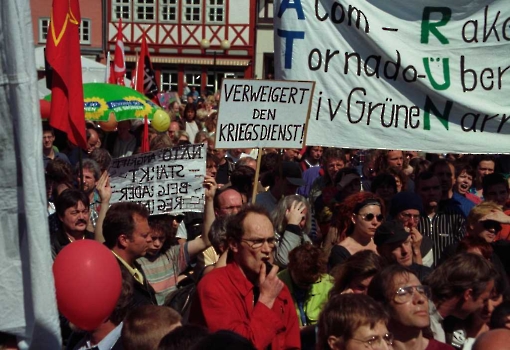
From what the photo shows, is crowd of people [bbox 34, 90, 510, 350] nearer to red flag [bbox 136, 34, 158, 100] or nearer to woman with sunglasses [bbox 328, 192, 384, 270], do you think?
woman with sunglasses [bbox 328, 192, 384, 270]

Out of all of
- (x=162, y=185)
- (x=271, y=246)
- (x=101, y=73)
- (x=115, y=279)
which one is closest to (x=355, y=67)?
(x=162, y=185)

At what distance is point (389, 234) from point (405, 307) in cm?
164

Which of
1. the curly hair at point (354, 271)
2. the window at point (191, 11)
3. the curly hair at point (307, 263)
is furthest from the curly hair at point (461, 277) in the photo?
the window at point (191, 11)

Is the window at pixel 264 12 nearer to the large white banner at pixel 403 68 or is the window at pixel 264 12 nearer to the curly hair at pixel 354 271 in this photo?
the large white banner at pixel 403 68

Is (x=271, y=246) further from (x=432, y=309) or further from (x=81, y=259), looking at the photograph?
(x=81, y=259)

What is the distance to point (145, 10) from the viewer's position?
48.4m

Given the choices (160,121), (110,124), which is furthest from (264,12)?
(110,124)

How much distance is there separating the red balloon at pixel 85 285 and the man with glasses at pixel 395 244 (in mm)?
2605

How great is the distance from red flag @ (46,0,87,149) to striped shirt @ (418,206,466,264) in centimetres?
254

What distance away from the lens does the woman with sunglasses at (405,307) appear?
4.30 m

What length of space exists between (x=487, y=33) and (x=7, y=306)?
540cm

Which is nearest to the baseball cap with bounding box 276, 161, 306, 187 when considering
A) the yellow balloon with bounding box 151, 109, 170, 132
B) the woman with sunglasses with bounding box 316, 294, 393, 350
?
the woman with sunglasses with bounding box 316, 294, 393, 350

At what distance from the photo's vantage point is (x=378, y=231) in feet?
19.8

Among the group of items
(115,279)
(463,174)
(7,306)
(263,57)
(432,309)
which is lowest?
(263,57)
